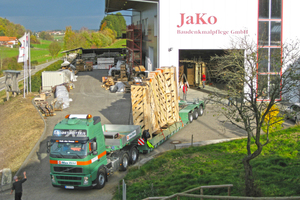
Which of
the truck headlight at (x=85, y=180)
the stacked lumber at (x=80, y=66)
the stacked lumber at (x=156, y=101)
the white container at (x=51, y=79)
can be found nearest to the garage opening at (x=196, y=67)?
the white container at (x=51, y=79)

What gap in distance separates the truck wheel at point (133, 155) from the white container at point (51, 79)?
22074mm

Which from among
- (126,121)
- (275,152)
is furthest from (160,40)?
(275,152)

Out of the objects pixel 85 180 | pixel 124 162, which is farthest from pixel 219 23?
pixel 85 180

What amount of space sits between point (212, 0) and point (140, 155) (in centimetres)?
1861

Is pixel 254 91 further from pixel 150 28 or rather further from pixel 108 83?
pixel 150 28

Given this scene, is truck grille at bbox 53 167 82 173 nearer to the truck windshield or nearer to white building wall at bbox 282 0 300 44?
the truck windshield

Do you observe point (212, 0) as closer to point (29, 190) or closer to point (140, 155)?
point (140, 155)

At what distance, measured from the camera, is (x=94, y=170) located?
12.4 meters

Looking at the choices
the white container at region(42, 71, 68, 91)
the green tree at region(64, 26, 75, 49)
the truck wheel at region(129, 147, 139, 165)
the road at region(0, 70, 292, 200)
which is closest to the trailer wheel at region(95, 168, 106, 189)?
the road at region(0, 70, 292, 200)

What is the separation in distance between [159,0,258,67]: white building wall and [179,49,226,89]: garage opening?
623 centimetres

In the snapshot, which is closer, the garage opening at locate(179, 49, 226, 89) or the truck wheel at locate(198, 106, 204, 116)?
the truck wheel at locate(198, 106, 204, 116)

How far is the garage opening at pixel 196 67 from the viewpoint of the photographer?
38.1 metres

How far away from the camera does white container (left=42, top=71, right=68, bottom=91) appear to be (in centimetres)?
3556

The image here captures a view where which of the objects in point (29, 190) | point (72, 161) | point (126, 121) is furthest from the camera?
point (126, 121)
